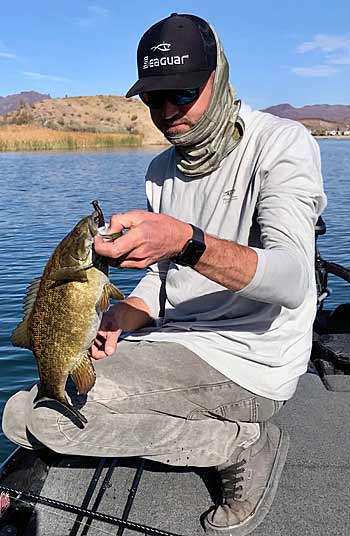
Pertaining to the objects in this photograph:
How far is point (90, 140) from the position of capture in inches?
2135

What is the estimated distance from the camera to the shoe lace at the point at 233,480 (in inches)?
121

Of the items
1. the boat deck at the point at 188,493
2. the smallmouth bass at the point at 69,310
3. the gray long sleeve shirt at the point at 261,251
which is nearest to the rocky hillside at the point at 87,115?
the boat deck at the point at 188,493

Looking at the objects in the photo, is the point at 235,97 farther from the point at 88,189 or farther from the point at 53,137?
the point at 53,137

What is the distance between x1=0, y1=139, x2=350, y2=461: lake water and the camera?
805 cm

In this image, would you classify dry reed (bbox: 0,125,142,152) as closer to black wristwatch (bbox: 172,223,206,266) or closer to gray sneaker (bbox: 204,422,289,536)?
gray sneaker (bbox: 204,422,289,536)

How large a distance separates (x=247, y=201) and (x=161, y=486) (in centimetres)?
161

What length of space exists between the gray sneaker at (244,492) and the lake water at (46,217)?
9.60 ft

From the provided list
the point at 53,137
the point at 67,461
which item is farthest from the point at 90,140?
the point at 67,461

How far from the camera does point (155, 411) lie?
9.55 ft

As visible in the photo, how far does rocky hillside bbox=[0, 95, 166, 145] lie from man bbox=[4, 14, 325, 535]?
86.1 m

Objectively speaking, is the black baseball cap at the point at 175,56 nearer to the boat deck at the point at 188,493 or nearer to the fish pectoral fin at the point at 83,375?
the fish pectoral fin at the point at 83,375

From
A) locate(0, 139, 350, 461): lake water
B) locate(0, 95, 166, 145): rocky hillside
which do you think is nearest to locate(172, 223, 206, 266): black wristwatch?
locate(0, 139, 350, 461): lake water

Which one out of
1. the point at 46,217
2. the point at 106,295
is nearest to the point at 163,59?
the point at 106,295

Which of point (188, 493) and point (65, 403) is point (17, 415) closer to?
point (65, 403)
